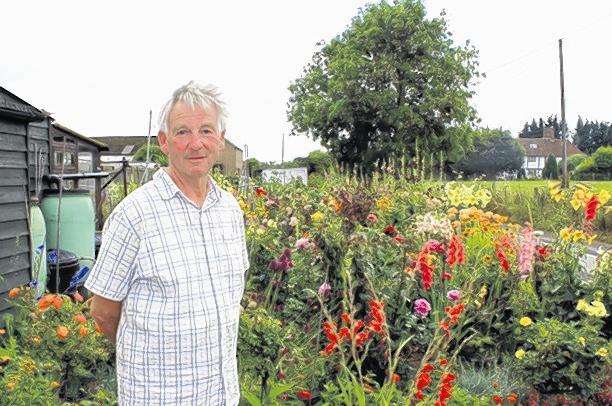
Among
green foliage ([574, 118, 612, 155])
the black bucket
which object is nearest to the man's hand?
the black bucket

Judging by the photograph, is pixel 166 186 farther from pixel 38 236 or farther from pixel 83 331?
pixel 38 236

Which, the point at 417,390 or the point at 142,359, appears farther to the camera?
the point at 417,390

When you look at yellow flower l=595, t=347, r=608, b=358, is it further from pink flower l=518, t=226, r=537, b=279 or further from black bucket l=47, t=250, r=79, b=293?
black bucket l=47, t=250, r=79, b=293

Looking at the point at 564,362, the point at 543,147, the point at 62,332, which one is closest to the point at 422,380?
the point at 564,362

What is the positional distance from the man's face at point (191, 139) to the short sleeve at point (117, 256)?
24 centimetres

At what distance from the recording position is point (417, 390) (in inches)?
137

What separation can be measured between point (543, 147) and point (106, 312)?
380 feet

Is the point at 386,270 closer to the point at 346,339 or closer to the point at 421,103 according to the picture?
the point at 346,339

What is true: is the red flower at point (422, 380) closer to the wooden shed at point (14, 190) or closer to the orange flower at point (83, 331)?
the orange flower at point (83, 331)

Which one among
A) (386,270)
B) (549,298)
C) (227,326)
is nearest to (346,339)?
(386,270)

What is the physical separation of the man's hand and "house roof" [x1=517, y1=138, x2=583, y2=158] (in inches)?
4452

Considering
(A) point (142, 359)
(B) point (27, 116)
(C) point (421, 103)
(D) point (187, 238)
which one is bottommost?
(A) point (142, 359)

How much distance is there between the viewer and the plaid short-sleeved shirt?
2268 mm

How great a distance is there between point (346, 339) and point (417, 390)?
0.48 m
